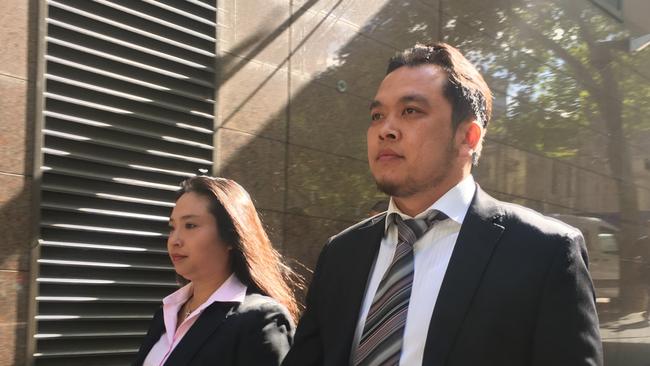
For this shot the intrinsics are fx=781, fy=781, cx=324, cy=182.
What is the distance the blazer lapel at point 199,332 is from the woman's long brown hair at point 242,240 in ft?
0.79

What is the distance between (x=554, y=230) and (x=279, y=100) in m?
5.13

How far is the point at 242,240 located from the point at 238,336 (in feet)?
1.80

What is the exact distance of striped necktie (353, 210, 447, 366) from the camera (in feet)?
6.98

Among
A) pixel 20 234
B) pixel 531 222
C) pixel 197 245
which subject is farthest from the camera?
pixel 20 234

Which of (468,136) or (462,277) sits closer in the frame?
(462,277)

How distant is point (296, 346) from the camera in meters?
2.37

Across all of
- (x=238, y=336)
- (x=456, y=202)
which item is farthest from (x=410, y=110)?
(x=238, y=336)

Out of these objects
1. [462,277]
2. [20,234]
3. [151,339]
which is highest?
[462,277]

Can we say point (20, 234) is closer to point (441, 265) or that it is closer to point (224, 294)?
point (224, 294)

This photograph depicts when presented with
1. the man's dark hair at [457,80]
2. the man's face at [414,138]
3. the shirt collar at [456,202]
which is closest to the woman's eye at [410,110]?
the man's face at [414,138]

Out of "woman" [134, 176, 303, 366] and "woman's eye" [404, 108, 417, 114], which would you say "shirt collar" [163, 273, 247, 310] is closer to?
"woman" [134, 176, 303, 366]

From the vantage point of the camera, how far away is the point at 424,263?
2213mm

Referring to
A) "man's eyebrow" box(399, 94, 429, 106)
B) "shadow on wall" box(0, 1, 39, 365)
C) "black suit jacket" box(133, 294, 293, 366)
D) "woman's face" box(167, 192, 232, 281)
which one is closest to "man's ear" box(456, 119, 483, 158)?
"man's eyebrow" box(399, 94, 429, 106)

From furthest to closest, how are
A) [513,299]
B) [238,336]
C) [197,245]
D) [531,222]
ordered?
[197,245] < [238,336] < [531,222] < [513,299]
